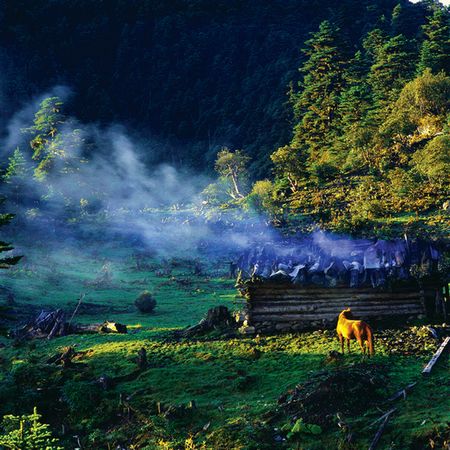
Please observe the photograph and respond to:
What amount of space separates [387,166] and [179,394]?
3302cm

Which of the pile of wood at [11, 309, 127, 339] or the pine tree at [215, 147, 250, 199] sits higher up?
the pine tree at [215, 147, 250, 199]

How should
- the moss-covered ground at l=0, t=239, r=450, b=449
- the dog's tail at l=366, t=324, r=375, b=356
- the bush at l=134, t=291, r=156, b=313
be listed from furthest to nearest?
the bush at l=134, t=291, r=156, b=313
the dog's tail at l=366, t=324, r=375, b=356
the moss-covered ground at l=0, t=239, r=450, b=449

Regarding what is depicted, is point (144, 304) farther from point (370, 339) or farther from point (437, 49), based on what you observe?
point (437, 49)

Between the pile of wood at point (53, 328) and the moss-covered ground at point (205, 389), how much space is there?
57 centimetres

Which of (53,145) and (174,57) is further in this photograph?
(174,57)

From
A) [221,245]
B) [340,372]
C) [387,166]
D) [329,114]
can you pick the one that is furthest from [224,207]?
[340,372]

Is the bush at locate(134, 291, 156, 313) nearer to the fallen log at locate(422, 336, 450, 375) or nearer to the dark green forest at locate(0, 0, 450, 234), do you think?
the dark green forest at locate(0, 0, 450, 234)

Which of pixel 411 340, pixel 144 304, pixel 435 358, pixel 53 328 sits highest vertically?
pixel 144 304

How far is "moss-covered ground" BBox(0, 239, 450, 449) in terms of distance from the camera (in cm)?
922

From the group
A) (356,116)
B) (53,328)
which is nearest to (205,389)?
(53,328)

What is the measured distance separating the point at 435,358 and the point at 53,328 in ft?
52.6

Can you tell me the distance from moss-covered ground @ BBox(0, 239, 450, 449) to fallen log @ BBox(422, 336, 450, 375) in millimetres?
163

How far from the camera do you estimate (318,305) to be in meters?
16.5

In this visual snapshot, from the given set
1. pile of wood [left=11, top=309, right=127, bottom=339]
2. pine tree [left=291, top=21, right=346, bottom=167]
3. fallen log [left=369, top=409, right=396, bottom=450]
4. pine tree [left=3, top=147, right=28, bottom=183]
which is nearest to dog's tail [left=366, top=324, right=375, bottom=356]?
fallen log [left=369, top=409, right=396, bottom=450]
